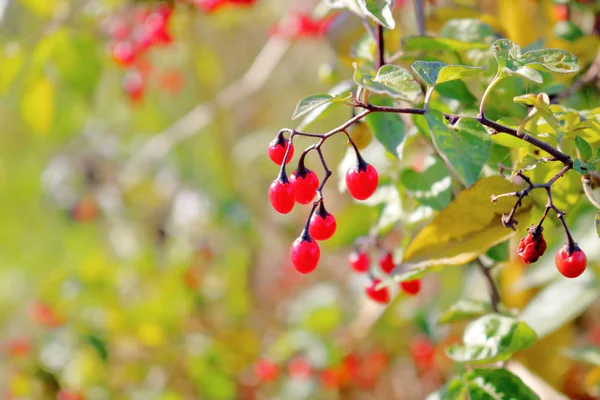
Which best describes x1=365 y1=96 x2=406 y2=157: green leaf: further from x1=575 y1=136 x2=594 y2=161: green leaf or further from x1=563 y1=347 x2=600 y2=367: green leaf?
x1=563 y1=347 x2=600 y2=367: green leaf

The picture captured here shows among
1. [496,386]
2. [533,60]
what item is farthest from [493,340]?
[533,60]

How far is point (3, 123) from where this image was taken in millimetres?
2688

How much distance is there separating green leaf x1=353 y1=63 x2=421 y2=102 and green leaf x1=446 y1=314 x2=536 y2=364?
0.90 feet

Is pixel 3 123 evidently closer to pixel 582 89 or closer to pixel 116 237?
pixel 116 237

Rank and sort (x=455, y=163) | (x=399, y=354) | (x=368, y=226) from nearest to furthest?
(x=455, y=163)
(x=368, y=226)
(x=399, y=354)

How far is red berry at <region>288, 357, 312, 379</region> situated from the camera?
154 centimetres

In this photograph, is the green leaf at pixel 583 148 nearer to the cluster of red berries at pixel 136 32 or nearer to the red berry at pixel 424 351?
the cluster of red berries at pixel 136 32

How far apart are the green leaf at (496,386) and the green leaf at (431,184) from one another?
18cm

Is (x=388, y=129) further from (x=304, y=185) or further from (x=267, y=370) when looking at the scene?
(x=267, y=370)

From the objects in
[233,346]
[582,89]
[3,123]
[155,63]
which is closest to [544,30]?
[582,89]

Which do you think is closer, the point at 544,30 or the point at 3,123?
the point at 544,30

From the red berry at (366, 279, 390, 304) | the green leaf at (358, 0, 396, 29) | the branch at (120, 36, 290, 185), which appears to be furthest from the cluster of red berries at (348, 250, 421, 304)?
the branch at (120, 36, 290, 185)

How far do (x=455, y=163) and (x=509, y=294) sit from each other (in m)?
0.90

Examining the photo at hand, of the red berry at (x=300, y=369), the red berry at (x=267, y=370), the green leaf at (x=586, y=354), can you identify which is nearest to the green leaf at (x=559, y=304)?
the green leaf at (x=586, y=354)
